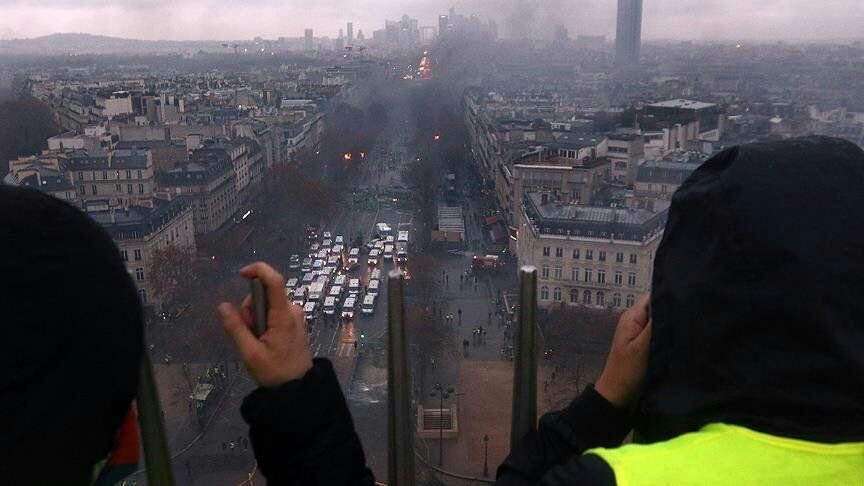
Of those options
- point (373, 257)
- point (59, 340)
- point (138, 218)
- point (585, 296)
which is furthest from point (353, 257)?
point (59, 340)

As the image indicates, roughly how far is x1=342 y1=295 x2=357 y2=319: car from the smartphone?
9.94ft

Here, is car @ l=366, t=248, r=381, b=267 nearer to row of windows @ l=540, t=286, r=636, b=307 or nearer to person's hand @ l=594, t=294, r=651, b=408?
row of windows @ l=540, t=286, r=636, b=307

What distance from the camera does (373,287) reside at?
3.87 m

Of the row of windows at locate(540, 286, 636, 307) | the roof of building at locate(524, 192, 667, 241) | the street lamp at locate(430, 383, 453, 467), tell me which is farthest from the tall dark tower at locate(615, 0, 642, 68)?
the street lamp at locate(430, 383, 453, 467)

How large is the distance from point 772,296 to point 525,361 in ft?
0.89

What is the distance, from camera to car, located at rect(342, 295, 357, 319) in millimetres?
3470

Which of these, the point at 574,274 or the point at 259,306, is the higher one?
the point at 259,306

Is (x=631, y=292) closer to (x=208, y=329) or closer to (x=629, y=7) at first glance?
(x=208, y=329)

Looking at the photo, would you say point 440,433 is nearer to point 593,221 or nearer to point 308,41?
point 593,221

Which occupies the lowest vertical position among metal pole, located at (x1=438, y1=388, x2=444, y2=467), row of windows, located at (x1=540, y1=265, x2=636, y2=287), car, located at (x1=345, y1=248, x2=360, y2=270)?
metal pole, located at (x1=438, y1=388, x2=444, y2=467)

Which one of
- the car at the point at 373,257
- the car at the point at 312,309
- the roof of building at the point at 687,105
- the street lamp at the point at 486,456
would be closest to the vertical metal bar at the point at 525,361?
the street lamp at the point at 486,456

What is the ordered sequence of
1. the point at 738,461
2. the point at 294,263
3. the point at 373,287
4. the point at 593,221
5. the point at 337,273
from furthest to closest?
the point at 294,263
the point at 337,273
the point at 593,221
the point at 373,287
the point at 738,461

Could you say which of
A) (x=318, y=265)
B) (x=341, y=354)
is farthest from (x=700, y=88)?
(x=341, y=354)

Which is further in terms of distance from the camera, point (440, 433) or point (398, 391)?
point (440, 433)
